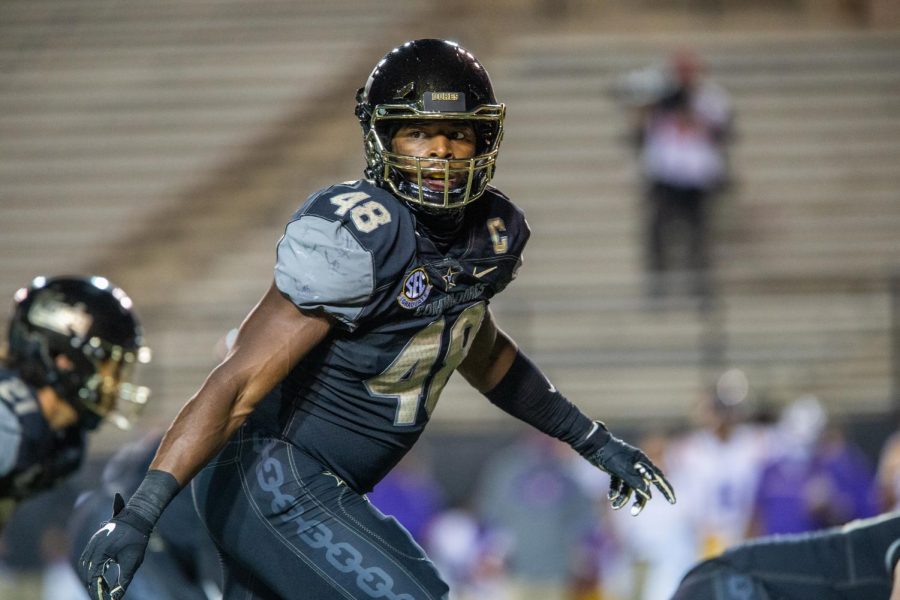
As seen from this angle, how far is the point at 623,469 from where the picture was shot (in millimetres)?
3131

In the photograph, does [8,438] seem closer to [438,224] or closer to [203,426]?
[203,426]

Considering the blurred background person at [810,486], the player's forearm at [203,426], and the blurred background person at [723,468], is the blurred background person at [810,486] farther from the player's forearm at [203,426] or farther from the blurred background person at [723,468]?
the player's forearm at [203,426]

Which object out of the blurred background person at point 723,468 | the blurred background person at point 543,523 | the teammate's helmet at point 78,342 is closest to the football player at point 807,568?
the teammate's helmet at point 78,342

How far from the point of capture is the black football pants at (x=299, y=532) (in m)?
2.61

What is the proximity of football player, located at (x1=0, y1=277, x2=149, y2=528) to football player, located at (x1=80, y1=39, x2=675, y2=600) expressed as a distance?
0.93 m

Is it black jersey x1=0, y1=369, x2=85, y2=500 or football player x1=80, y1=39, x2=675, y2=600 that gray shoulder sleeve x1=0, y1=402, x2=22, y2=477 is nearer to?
black jersey x1=0, y1=369, x2=85, y2=500

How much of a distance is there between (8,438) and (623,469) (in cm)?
153

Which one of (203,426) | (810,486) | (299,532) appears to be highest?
(203,426)

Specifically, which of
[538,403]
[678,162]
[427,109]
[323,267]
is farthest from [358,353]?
[678,162]

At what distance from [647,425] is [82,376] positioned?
5365mm

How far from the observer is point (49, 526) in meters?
7.91

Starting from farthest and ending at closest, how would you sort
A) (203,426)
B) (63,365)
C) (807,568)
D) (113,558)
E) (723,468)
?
(723,468)
(63,365)
(807,568)
(203,426)
(113,558)

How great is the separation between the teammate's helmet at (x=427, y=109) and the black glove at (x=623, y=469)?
2.35 ft

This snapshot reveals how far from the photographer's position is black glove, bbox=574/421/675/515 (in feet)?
10.2
